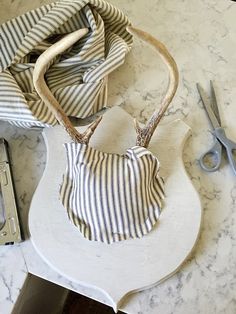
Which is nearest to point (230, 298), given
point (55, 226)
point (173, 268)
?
point (173, 268)

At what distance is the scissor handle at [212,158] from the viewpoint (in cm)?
63

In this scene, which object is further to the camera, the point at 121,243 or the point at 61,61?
the point at 61,61

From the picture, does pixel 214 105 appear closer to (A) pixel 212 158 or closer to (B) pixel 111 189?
(A) pixel 212 158

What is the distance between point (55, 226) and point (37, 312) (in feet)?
0.82

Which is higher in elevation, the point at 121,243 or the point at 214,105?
the point at 214,105

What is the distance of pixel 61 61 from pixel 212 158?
0.87 feet

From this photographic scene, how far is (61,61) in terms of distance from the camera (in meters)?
0.68

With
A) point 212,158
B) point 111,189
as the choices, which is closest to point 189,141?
point 212,158

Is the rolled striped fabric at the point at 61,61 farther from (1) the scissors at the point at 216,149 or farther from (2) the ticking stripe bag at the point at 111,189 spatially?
(1) the scissors at the point at 216,149

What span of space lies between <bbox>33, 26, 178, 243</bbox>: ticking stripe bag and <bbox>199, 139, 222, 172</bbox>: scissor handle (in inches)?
3.1

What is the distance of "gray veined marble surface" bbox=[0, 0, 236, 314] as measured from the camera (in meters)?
0.57

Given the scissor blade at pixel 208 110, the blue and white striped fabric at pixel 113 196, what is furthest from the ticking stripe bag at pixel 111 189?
the scissor blade at pixel 208 110

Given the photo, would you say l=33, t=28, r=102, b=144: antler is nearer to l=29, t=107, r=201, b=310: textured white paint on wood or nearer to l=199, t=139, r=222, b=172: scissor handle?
l=29, t=107, r=201, b=310: textured white paint on wood

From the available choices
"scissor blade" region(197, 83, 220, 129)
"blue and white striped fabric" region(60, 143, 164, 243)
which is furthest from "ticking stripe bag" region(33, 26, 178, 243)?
"scissor blade" region(197, 83, 220, 129)
